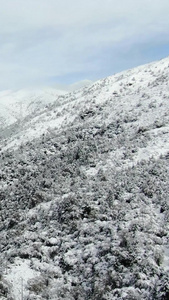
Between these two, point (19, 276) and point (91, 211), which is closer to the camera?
point (19, 276)

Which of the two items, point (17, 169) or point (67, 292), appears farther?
point (17, 169)

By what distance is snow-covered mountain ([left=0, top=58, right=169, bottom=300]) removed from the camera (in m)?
14.0

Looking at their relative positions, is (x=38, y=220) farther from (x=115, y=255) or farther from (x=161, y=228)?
(x=161, y=228)

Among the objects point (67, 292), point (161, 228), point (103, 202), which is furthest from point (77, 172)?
point (67, 292)

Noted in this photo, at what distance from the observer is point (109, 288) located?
13414 millimetres

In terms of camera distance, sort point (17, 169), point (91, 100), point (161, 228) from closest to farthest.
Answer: point (161, 228), point (17, 169), point (91, 100)

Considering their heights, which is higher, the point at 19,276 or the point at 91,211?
the point at 91,211

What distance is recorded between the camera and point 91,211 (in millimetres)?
18141

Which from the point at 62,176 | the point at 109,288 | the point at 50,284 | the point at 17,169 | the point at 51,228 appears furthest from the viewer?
the point at 17,169

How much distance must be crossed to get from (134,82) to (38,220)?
27893mm

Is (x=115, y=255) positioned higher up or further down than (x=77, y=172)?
further down

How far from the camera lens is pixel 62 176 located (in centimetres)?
2350

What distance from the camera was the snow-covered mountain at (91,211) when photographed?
1396 cm

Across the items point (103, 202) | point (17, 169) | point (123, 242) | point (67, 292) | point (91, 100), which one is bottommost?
point (67, 292)
